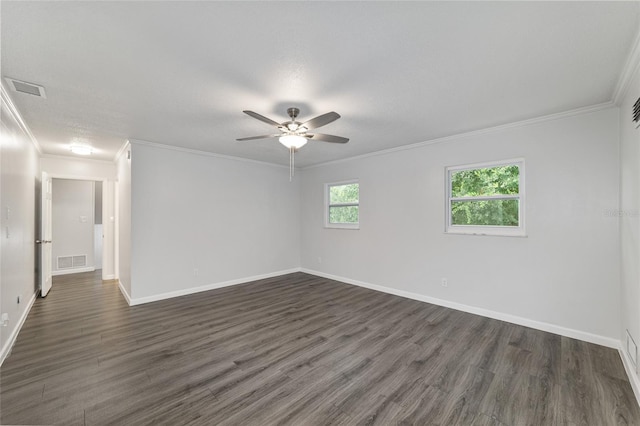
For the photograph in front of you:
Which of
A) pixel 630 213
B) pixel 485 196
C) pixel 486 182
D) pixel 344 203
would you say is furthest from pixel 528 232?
pixel 344 203

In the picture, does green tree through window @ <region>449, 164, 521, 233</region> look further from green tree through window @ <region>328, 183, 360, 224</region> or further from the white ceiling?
green tree through window @ <region>328, 183, 360, 224</region>

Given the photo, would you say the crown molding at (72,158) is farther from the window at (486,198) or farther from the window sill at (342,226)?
the window at (486,198)

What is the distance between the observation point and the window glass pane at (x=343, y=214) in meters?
5.43

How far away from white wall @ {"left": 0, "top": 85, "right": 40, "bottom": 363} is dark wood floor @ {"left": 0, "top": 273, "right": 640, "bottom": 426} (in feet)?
0.94

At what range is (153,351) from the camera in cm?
268

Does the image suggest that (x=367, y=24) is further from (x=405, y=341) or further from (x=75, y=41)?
(x=405, y=341)

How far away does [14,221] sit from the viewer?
2.93 metres

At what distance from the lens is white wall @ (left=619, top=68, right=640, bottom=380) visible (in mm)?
2102

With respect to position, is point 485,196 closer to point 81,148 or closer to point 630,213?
point 630,213

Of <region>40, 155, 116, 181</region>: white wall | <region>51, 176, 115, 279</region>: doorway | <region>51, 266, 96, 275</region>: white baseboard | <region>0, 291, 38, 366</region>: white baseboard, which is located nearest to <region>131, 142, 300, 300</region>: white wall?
<region>0, 291, 38, 366</region>: white baseboard

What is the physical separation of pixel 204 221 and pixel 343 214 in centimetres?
270

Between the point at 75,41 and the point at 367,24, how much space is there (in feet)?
6.15

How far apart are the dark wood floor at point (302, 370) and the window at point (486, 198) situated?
1.23 metres

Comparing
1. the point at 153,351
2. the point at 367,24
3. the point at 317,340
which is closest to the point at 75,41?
the point at 367,24
